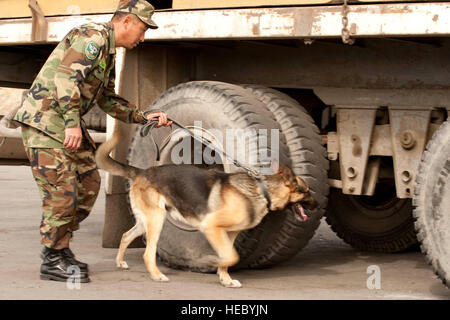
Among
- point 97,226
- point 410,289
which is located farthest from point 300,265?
point 97,226

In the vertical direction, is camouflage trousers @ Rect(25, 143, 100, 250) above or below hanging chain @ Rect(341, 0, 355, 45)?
below

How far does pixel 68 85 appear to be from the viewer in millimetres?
5305

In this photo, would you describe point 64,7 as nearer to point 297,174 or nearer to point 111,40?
point 111,40

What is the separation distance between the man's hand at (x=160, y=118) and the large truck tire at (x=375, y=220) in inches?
76.5

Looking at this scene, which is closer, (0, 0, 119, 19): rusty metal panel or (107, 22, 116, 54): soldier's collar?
(107, 22, 116, 54): soldier's collar

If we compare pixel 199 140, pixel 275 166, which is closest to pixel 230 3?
pixel 199 140

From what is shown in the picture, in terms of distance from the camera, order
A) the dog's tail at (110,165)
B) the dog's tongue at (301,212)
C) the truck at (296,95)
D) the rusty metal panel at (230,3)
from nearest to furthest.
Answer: the truck at (296,95), the rusty metal panel at (230,3), the dog's tongue at (301,212), the dog's tail at (110,165)

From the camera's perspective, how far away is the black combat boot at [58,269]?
5.54 metres

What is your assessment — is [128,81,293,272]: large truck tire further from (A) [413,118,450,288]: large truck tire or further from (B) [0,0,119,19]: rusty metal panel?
(A) [413,118,450,288]: large truck tire

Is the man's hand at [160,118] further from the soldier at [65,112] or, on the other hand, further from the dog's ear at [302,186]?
the dog's ear at [302,186]

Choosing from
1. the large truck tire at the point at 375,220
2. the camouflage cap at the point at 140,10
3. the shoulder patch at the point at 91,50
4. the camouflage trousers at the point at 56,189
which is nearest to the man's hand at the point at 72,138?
the camouflage trousers at the point at 56,189

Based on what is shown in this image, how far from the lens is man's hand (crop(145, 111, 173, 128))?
5.85 m

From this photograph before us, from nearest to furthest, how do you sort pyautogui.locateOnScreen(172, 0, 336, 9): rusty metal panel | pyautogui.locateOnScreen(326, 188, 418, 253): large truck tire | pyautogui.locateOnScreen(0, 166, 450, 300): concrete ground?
1. pyautogui.locateOnScreen(0, 166, 450, 300): concrete ground
2. pyautogui.locateOnScreen(172, 0, 336, 9): rusty metal panel
3. pyautogui.locateOnScreen(326, 188, 418, 253): large truck tire

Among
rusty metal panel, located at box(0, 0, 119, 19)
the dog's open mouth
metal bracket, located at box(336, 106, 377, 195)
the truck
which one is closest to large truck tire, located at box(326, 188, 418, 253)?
the truck
